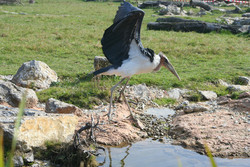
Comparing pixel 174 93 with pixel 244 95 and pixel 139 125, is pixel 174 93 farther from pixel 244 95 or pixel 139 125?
pixel 139 125

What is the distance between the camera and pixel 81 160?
4.75 metres

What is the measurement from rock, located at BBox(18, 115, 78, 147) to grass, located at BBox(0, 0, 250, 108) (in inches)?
73.4

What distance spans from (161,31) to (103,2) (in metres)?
15.4

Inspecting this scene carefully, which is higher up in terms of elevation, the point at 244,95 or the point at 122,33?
the point at 122,33

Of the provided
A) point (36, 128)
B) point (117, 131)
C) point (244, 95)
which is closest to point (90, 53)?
point (244, 95)

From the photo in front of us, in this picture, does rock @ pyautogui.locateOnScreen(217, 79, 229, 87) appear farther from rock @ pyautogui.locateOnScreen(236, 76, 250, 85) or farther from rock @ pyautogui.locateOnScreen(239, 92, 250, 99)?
rock @ pyautogui.locateOnScreen(239, 92, 250, 99)

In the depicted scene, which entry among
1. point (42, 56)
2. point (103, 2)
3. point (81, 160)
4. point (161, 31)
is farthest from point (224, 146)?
point (103, 2)

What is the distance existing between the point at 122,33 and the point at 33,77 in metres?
2.98

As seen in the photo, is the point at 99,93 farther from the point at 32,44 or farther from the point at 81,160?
the point at 32,44

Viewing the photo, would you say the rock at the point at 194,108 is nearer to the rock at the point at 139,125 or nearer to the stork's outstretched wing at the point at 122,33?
the rock at the point at 139,125

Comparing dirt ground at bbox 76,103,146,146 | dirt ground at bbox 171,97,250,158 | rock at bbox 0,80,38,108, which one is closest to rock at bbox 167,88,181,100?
dirt ground at bbox 171,97,250,158

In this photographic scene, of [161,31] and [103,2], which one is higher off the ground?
[161,31]

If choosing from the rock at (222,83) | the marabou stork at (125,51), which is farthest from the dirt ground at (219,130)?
the rock at (222,83)

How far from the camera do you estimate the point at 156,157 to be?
5.39m
